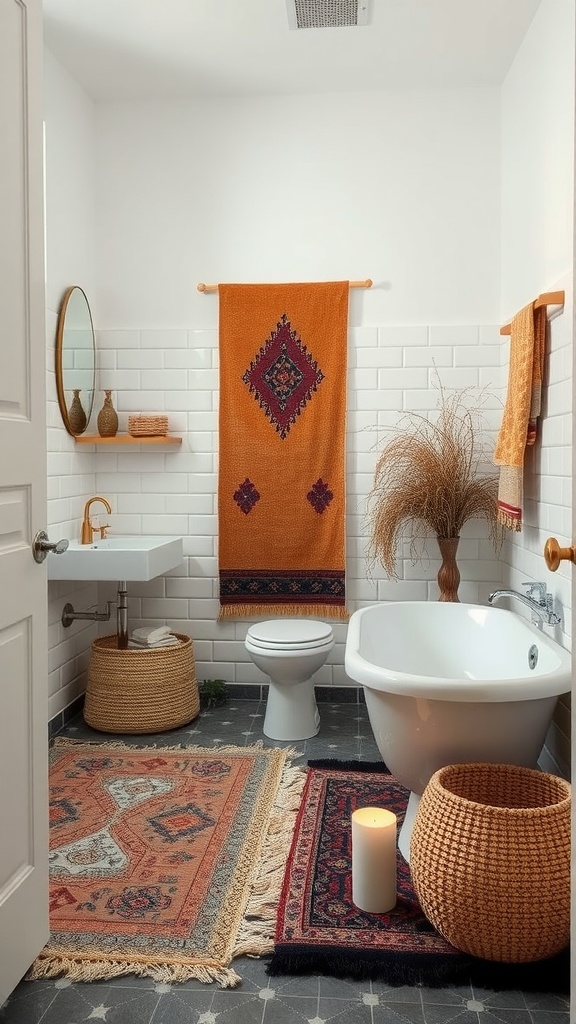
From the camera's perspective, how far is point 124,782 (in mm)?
3258

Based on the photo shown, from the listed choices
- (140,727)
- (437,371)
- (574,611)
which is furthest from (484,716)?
(437,371)

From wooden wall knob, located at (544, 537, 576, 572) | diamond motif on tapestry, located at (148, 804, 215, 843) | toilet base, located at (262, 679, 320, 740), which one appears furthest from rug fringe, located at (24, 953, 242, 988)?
toilet base, located at (262, 679, 320, 740)

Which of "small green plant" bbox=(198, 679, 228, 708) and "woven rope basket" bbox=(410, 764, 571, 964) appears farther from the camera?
"small green plant" bbox=(198, 679, 228, 708)

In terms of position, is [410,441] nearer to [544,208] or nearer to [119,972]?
[544,208]

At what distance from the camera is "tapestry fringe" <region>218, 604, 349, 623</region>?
14.2 feet

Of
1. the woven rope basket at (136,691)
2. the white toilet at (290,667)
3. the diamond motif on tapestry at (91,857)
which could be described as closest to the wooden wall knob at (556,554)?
the diamond motif on tapestry at (91,857)

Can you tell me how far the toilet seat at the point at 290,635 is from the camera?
144 inches

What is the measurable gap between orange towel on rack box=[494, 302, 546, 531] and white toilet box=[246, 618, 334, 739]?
1025mm

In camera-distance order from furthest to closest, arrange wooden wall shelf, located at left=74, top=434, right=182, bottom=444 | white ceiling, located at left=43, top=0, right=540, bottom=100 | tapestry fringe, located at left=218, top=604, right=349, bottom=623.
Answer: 1. tapestry fringe, located at left=218, top=604, right=349, bottom=623
2. wooden wall shelf, located at left=74, top=434, right=182, bottom=444
3. white ceiling, located at left=43, top=0, right=540, bottom=100

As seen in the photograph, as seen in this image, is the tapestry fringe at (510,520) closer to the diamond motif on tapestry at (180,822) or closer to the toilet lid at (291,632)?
the toilet lid at (291,632)

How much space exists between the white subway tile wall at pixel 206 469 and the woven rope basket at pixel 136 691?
0.22 meters

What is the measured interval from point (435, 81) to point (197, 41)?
120 cm

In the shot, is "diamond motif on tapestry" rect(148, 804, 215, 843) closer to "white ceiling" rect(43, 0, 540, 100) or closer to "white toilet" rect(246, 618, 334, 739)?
"white toilet" rect(246, 618, 334, 739)

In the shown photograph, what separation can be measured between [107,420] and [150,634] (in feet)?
3.68
